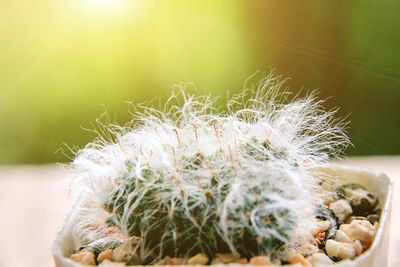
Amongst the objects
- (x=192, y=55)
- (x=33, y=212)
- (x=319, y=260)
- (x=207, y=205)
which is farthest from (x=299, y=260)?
(x=192, y=55)

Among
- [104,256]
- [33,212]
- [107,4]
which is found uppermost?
[107,4]

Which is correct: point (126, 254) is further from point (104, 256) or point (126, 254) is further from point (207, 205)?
point (207, 205)

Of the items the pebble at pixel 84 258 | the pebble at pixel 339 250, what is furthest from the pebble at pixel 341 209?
the pebble at pixel 84 258

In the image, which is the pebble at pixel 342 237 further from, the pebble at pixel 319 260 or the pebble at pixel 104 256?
the pebble at pixel 104 256

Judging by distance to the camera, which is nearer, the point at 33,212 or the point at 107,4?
the point at 33,212

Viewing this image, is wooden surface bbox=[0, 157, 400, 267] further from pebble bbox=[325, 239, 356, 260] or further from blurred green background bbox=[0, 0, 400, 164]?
pebble bbox=[325, 239, 356, 260]

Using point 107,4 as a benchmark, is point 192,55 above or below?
below

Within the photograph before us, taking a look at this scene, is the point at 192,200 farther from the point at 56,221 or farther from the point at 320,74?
the point at 320,74
